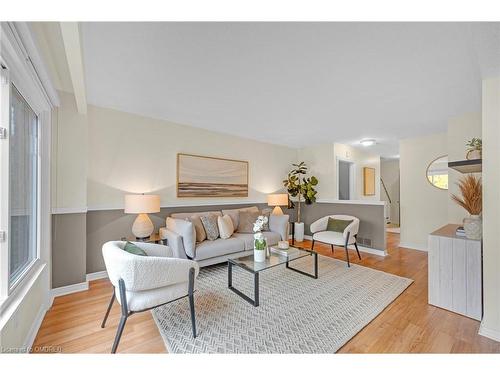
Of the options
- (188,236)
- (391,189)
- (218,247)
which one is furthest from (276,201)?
(391,189)

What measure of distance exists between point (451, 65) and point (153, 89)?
302 centimetres

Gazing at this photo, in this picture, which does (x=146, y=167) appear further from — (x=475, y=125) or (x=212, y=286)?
(x=475, y=125)

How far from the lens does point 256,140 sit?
4.70 meters

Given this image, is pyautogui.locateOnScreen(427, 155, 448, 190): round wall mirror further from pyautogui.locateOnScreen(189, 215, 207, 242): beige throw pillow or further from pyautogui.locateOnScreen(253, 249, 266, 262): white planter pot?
pyautogui.locateOnScreen(189, 215, 207, 242): beige throw pillow

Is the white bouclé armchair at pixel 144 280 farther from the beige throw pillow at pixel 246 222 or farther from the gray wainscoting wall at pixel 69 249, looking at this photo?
the beige throw pillow at pixel 246 222

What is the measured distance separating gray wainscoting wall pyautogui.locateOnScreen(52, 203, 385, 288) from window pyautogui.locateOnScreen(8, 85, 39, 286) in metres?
0.40

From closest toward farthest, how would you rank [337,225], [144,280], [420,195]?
[144,280] → [337,225] → [420,195]

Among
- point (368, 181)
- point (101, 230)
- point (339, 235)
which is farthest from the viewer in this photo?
point (368, 181)

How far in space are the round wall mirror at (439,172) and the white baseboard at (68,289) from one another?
19.8 feet

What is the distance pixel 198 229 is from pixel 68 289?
1622 mm

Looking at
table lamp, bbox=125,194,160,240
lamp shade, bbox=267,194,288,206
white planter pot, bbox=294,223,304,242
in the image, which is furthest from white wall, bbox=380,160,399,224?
table lamp, bbox=125,194,160,240

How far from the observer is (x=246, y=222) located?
12.1 feet

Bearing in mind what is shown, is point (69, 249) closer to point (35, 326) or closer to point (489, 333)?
point (35, 326)

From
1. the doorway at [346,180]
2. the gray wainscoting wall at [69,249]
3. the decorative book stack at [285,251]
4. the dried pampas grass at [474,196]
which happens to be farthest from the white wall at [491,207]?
the gray wainscoting wall at [69,249]
